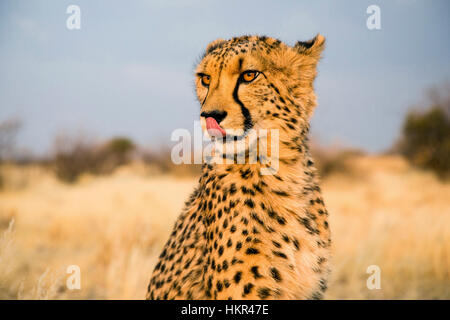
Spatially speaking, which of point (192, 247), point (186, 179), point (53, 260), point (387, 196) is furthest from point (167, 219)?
point (186, 179)

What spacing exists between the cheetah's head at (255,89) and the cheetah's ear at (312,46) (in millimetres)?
40

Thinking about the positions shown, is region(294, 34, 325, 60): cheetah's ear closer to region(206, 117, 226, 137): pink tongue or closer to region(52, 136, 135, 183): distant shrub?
region(206, 117, 226, 137): pink tongue

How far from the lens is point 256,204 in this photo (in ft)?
6.82

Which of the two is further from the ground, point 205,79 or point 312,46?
point 312,46

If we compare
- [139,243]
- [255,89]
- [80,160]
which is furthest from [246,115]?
[80,160]

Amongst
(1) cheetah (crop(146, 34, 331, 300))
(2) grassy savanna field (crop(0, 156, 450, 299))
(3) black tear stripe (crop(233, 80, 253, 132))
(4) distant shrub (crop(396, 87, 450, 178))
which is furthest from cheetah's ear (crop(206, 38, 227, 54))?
(4) distant shrub (crop(396, 87, 450, 178))

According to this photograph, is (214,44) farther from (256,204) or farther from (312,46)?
(256,204)

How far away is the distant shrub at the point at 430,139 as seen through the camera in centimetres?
1455

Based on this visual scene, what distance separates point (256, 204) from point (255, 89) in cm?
59

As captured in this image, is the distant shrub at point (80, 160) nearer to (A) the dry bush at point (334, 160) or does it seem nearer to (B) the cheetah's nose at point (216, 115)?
(A) the dry bush at point (334, 160)

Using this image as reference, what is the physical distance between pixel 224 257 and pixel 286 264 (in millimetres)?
306

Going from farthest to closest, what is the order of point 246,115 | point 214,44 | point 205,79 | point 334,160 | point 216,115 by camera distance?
point 334,160 → point 214,44 → point 205,79 → point 246,115 → point 216,115
